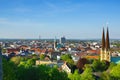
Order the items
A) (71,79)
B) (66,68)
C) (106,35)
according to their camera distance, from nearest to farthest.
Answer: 1. (71,79)
2. (66,68)
3. (106,35)

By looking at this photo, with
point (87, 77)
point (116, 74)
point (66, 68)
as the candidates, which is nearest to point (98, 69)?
point (66, 68)

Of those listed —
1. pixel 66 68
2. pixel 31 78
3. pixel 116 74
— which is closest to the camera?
pixel 31 78

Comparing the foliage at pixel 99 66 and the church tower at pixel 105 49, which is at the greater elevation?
the church tower at pixel 105 49

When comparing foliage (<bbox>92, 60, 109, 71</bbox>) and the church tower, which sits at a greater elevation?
the church tower

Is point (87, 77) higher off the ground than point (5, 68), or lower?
lower

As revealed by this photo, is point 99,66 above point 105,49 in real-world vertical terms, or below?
below

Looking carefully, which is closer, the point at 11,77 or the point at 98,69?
the point at 11,77

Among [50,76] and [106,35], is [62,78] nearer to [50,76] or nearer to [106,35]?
[50,76]

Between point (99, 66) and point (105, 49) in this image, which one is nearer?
point (99, 66)

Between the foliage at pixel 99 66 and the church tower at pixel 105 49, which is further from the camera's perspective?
the church tower at pixel 105 49

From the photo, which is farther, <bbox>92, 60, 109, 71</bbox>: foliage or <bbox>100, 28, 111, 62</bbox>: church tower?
<bbox>100, 28, 111, 62</bbox>: church tower
